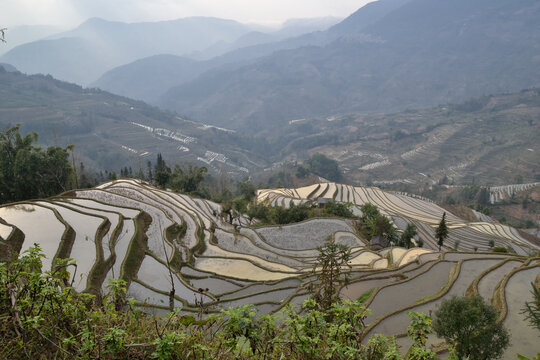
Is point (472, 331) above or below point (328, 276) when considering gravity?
below

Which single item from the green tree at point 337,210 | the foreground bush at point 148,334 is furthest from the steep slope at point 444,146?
the foreground bush at point 148,334

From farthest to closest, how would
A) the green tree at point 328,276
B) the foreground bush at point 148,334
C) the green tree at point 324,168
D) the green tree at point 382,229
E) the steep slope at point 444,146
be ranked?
the green tree at point 324,168 < the steep slope at point 444,146 < the green tree at point 382,229 < the green tree at point 328,276 < the foreground bush at point 148,334

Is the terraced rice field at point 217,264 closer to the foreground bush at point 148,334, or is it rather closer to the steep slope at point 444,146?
the foreground bush at point 148,334

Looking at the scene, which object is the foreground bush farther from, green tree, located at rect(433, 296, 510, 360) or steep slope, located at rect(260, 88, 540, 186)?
steep slope, located at rect(260, 88, 540, 186)

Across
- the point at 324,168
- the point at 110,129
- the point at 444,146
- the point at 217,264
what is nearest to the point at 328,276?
the point at 217,264

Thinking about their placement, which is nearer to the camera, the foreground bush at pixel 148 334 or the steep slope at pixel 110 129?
the foreground bush at pixel 148 334

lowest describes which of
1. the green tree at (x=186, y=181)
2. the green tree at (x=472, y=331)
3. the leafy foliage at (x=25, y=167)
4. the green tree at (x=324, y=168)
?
the green tree at (x=324, y=168)

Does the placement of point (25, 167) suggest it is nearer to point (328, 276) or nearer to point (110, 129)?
point (328, 276)
